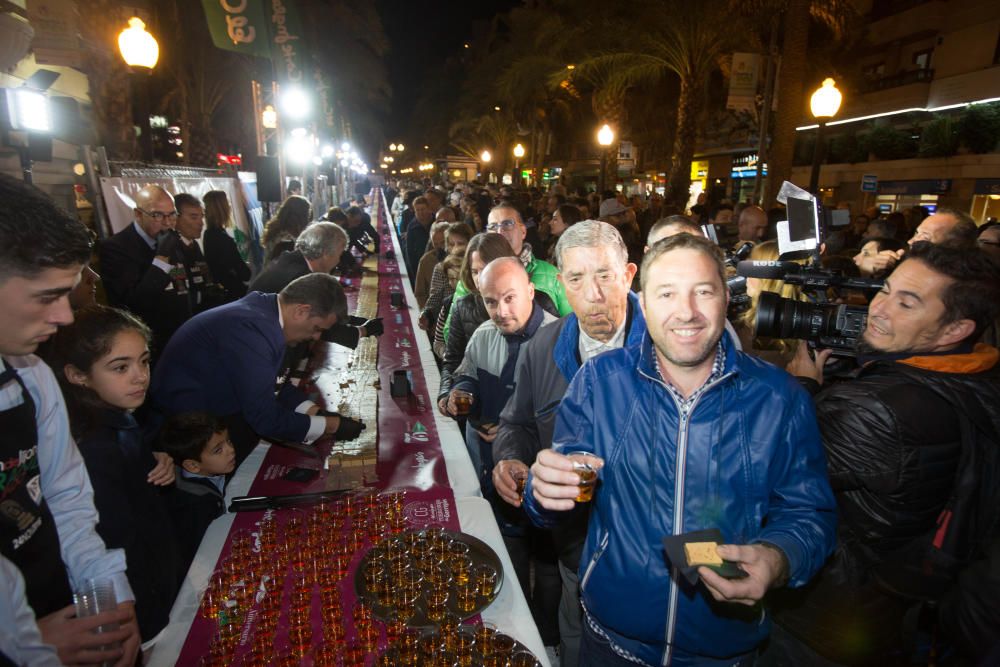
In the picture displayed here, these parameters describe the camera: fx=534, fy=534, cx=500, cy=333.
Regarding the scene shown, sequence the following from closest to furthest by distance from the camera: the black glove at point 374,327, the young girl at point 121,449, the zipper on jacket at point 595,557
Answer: the zipper on jacket at point 595,557 < the young girl at point 121,449 < the black glove at point 374,327

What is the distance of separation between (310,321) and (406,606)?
6.29 ft

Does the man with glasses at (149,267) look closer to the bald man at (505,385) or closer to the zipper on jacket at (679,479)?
the bald man at (505,385)

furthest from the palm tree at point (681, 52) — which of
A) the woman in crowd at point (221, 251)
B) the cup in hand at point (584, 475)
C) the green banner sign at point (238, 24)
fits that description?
the cup in hand at point (584, 475)

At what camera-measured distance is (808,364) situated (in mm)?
2824

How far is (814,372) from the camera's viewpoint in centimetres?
278

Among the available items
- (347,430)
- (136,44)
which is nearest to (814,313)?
(347,430)

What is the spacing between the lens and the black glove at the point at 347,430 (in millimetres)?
3184

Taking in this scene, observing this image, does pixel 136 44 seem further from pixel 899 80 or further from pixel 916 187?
pixel 899 80

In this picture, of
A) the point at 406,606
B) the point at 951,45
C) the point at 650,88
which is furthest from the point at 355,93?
the point at 406,606

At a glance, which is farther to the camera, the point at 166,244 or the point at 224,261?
the point at 224,261

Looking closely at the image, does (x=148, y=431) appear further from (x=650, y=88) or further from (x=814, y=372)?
(x=650, y=88)

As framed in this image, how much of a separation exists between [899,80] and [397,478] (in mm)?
26100

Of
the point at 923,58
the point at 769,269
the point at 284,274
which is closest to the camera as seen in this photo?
the point at 769,269

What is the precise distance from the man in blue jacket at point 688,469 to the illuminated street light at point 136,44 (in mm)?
8640
